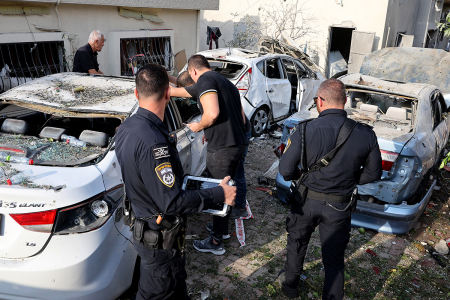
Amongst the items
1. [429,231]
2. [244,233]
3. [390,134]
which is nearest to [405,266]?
[429,231]

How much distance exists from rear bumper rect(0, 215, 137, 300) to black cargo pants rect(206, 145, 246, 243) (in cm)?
141

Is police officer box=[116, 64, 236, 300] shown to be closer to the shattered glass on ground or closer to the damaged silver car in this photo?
the shattered glass on ground

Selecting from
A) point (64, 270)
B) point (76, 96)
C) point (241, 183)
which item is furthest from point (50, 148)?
point (241, 183)

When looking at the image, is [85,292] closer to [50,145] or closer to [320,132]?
[50,145]

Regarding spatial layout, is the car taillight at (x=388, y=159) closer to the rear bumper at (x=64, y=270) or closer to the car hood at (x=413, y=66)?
the rear bumper at (x=64, y=270)

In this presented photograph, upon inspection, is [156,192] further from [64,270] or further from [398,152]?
[398,152]

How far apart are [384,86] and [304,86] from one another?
3.45 m

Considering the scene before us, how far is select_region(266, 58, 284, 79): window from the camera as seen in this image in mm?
7562

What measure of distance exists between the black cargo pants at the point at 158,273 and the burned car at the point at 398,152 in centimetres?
260

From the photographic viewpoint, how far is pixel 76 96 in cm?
342

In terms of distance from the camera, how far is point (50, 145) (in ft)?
9.73

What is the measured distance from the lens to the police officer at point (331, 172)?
266 centimetres

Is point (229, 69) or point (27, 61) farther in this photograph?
point (229, 69)

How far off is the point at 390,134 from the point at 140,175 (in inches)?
125
